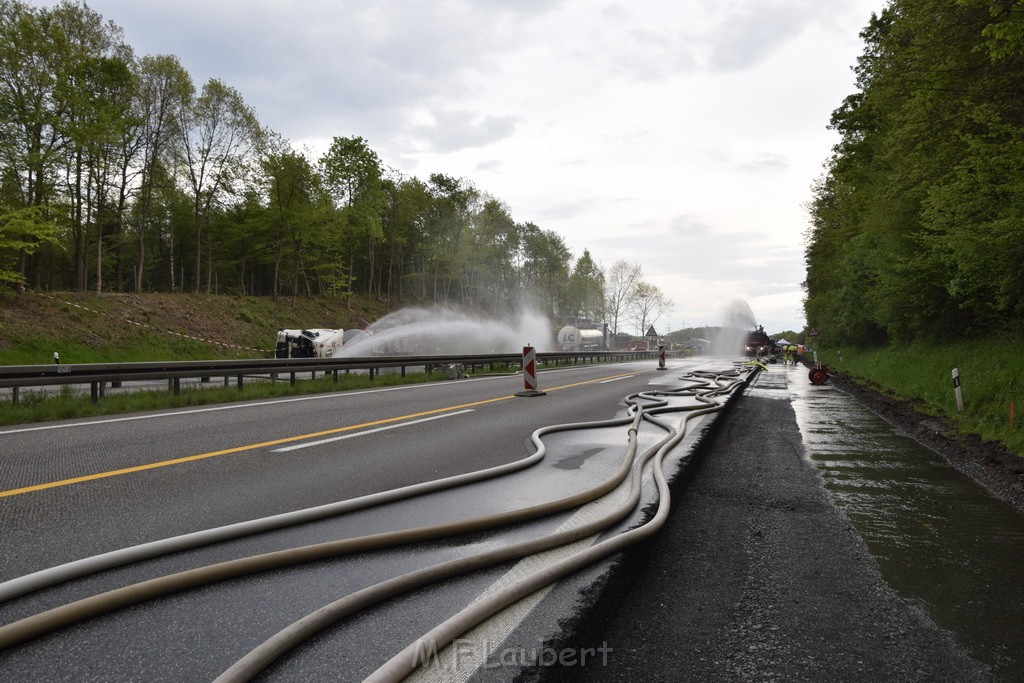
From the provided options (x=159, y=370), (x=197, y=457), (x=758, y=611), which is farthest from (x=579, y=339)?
(x=758, y=611)

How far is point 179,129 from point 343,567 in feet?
148

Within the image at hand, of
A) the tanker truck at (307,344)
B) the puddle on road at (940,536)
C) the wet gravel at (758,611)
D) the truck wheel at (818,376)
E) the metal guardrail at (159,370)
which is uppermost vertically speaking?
the tanker truck at (307,344)

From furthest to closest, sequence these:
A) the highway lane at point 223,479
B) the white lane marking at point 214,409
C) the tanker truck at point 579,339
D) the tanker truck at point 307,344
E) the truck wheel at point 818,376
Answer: the tanker truck at point 579,339, the tanker truck at point 307,344, the truck wheel at point 818,376, the white lane marking at point 214,409, the highway lane at point 223,479

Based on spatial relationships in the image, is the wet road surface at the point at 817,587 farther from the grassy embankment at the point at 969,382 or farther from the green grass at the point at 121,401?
the green grass at the point at 121,401

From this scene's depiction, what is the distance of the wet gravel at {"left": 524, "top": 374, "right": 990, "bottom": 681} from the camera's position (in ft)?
8.49

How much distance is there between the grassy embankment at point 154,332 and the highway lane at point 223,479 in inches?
143

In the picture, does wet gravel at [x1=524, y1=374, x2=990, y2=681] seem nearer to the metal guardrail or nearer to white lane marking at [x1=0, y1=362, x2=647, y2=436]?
white lane marking at [x1=0, y1=362, x2=647, y2=436]

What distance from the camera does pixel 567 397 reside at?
13312 millimetres

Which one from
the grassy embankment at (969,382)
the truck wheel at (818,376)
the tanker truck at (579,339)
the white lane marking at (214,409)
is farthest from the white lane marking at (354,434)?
the tanker truck at (579,339)

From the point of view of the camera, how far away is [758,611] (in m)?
3.14

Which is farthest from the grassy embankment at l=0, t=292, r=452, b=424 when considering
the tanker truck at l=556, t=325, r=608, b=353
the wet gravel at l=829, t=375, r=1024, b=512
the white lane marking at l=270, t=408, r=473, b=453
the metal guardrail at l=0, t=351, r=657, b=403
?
the tanker truck at l=556, t=325, r=608, b=353

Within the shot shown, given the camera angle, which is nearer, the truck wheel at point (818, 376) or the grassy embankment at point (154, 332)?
the grassy embankment at point (154, 332)

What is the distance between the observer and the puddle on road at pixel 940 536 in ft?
10.00

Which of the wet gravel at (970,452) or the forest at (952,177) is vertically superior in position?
the forest at (952,177)
